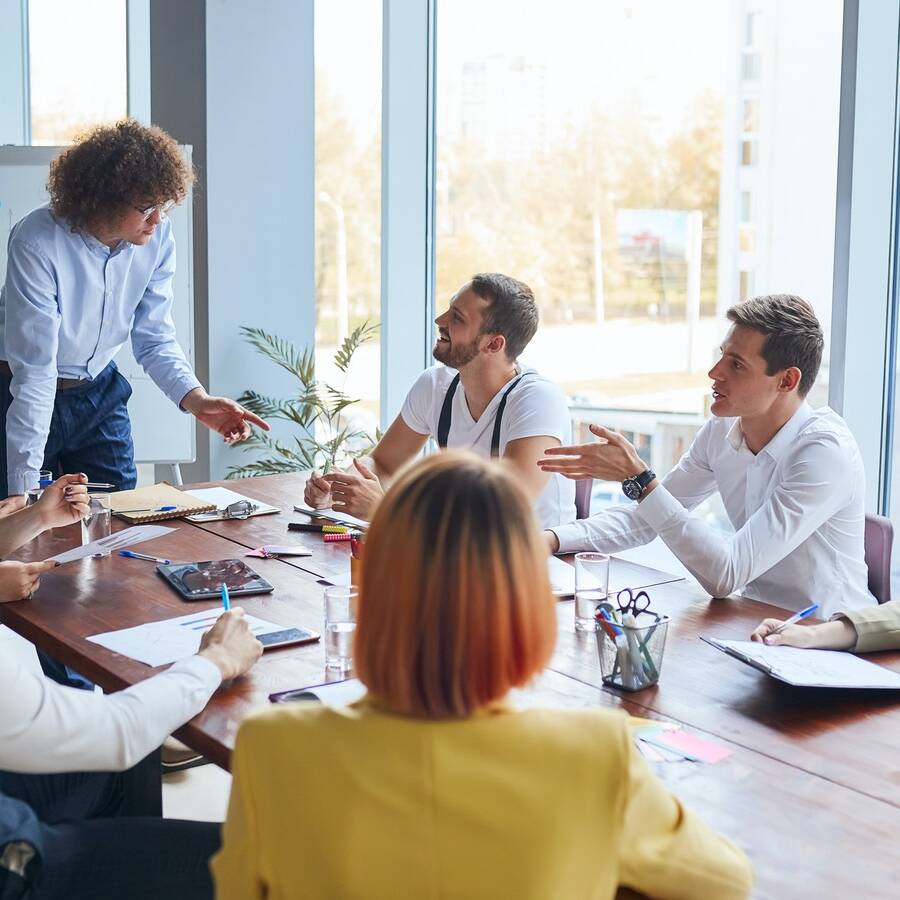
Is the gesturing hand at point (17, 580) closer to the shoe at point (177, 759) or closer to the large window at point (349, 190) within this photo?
the shoe at point (177, 759)

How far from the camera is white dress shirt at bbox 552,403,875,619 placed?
2.32 m

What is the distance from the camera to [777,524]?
7.73 ft

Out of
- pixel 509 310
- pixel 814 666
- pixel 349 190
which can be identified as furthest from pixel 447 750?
pixel 349 190

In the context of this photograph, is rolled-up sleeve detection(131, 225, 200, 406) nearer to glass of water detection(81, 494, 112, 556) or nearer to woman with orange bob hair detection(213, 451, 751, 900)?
glass of water detection(81, 494, 112, 556)

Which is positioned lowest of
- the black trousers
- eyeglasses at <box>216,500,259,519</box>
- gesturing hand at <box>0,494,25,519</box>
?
the black trousers

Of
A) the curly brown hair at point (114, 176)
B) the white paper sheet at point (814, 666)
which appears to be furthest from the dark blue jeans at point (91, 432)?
the white paper sheet at point (814, 666)

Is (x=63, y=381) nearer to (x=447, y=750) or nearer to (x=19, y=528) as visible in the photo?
(x=19, y=528)

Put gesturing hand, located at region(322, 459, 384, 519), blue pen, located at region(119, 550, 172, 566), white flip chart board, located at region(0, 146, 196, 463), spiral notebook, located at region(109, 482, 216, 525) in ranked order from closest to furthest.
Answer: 1. blue pen, located at region(119, 550, 172, 566)
2. gesturing hand, located at region(322, 459, 384, 519)
3. spiral notebook, located at region(109, 482, 216, 525)
4. white flip chart board, located at region(0, 146, 196, 463)

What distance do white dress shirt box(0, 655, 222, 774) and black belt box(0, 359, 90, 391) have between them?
198 centimetres

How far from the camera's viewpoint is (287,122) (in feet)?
16.2

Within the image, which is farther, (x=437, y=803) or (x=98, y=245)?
(x=98, y=245)

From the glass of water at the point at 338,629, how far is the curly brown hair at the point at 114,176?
174cm

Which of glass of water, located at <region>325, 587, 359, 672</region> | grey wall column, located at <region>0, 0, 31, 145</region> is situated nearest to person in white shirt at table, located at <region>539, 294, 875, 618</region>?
glass of water, located at <region>325, 587, 359, 672</region>

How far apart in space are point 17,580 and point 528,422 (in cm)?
138
